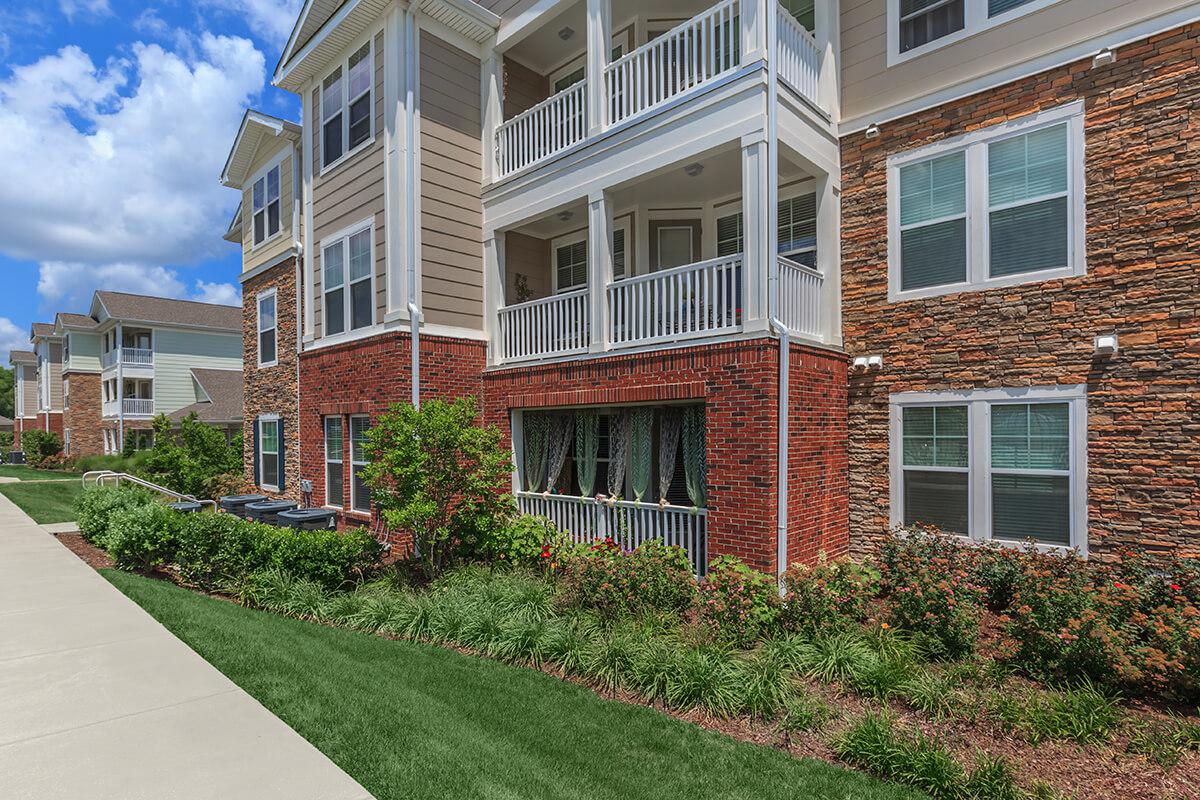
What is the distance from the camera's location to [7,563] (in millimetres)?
9141

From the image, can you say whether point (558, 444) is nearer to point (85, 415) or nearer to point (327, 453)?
point (327, 453)

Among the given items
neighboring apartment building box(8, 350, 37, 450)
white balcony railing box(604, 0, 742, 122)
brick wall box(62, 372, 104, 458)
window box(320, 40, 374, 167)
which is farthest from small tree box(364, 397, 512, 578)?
neighboring apartment building box(8, 350, 37, 450)

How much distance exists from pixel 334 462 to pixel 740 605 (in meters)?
8.69

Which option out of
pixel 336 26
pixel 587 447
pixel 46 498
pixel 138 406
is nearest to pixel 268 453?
pixel 46 498

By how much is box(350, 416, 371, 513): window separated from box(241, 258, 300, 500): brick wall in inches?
92.0

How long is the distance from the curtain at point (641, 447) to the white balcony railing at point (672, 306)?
108 cm

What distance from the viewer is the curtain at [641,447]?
8906 mm

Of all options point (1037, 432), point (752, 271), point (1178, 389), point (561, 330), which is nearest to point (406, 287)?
point (561, 330)

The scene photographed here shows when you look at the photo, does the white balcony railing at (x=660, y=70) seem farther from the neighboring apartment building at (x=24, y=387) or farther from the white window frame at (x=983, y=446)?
the neighboring apartment building at (x=24, y=387)

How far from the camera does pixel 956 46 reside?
782 centimetres

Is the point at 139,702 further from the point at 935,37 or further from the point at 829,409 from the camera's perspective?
the point at 935,37

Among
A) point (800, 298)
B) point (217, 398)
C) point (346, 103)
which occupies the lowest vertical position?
point (217, 398)

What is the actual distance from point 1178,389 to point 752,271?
4515 millimetres

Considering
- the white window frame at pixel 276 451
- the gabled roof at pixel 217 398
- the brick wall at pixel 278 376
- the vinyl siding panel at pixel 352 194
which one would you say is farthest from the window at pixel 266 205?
the gabled roof at pixel 217 398
